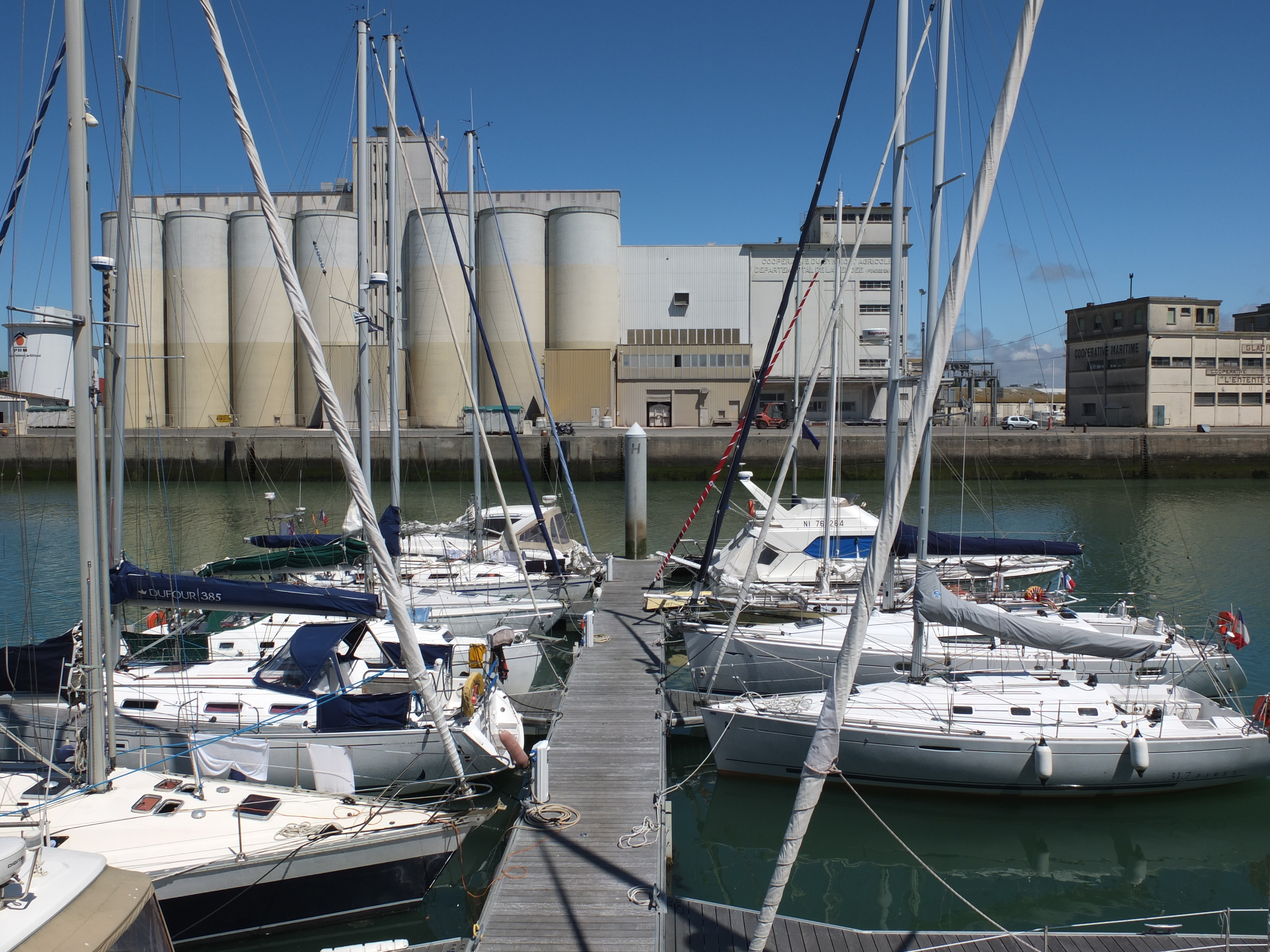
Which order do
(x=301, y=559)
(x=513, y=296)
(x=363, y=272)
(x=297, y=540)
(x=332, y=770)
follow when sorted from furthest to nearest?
(x=513, y=296)
(x=297, y=540)
(x=301, y=559)
(x=363, y=272)
(x=332, y=770)

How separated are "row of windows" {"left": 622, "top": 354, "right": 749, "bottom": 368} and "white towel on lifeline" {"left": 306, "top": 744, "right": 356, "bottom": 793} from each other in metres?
46.2

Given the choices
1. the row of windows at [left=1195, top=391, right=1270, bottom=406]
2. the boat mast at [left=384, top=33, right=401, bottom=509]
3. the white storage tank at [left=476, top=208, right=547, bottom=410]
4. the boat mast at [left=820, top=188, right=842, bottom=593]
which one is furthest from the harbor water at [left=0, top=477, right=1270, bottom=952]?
the row of windows at [left=1195, top=391, right=1270, bottom=406]

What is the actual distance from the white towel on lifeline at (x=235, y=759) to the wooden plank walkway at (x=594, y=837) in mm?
2756

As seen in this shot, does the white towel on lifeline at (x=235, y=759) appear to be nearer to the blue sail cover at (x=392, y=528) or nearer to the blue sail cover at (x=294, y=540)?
the blue sail cover at (x=392, y=528)

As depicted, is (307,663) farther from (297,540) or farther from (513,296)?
(513,296)

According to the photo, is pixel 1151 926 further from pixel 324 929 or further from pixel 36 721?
pixel 36 721

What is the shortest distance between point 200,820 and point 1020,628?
929cm

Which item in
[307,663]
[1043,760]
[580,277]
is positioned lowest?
[1043,760]

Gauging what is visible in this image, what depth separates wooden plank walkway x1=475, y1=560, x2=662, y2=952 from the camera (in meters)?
7.06

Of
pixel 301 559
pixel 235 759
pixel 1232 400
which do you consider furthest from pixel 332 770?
pixel 1232 400

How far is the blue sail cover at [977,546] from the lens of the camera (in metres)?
17.9

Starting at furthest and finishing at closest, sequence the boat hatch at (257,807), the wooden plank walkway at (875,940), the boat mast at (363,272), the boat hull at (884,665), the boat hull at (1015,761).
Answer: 1. the boat mast at (363,272)
2. the boat hull at (884,665)
3. the boat hull at (1015,761)
4. the boat hatch at (257,807)
5. the wooden plank walkway at (875,940)

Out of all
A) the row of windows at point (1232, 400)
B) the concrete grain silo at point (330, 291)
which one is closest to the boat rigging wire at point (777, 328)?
the concrete grain silo at point (330, 291)

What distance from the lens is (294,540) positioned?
20.2 m
